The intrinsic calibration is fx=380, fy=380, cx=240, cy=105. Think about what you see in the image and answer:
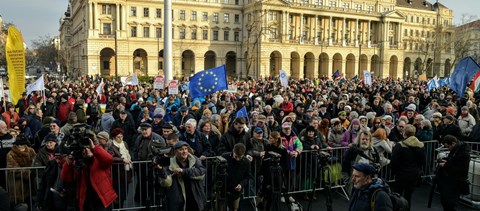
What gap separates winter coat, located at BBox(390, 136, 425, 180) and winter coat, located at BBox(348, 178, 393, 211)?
2.84 meters

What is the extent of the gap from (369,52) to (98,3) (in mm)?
57634

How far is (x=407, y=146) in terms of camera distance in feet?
22.8

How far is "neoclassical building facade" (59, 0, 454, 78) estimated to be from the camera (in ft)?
219

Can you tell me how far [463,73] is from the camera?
13688mm

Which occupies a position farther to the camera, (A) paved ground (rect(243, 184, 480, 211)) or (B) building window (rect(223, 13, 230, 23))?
(B) building window (rect(223, 13, 230, 23))

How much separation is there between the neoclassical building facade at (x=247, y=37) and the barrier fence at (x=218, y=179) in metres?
55.0

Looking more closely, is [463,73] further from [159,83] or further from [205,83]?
[159,83]

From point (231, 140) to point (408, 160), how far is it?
3297mm

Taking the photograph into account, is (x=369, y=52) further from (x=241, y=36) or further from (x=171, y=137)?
(x=171, y=137)

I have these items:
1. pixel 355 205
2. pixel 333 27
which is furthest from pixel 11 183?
pixel 333 27

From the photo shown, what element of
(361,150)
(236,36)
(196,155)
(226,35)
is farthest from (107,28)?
(361,150)

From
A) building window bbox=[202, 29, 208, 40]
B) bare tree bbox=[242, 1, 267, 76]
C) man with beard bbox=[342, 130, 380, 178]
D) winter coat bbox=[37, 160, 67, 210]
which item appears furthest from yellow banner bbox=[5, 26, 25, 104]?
building window bbox=[202, 29, 208, 40]

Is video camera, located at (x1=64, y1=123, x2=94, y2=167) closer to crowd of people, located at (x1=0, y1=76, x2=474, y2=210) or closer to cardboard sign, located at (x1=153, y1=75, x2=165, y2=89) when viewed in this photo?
crowd of people, located at (x1=0, y1=76, x2=474, y2=210)

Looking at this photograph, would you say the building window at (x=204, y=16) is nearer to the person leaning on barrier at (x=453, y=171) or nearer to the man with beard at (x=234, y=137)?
the man with beard at (x=234, y=137)
